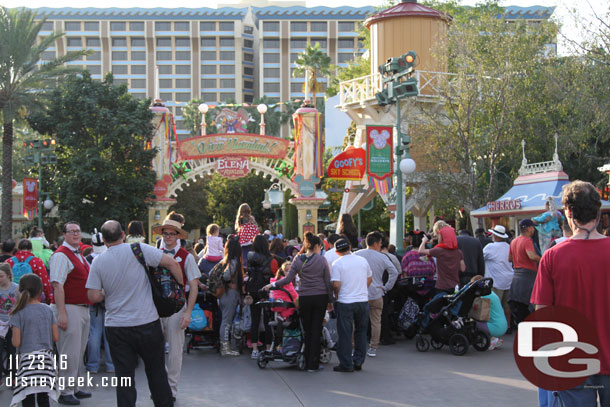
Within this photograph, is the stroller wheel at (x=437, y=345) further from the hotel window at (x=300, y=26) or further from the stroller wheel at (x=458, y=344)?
the hotel window at (x=300, y=26)

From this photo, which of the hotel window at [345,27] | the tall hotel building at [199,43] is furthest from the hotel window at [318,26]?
the hotel window at [345,27]

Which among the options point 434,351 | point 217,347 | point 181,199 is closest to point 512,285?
point 434,351

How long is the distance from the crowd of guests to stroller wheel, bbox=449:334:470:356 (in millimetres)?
535

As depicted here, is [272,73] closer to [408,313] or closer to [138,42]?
[138,42]

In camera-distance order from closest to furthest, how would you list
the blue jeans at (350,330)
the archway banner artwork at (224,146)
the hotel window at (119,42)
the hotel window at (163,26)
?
the blue jeans at (350,330), the archway banner artwork at (224,146), the hotel window at (163,26), the hotel window at (119,42)

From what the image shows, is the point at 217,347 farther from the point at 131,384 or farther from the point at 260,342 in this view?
the point at 131,384

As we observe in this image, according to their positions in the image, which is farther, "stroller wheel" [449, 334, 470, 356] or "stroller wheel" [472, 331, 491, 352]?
"stroller wheel" [472, 331, 491, 352]

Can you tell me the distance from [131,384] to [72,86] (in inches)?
1076

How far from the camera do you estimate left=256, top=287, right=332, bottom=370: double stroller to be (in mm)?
10094

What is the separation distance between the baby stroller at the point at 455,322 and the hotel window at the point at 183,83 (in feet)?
327

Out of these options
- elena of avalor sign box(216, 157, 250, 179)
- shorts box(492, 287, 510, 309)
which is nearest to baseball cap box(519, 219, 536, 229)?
shorts box(492, 287, 510, 309)

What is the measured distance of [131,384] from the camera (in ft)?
20.8

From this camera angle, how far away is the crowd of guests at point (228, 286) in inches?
251

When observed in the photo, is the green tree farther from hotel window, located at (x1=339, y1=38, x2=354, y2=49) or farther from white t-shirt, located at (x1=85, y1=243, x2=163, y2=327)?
hotel window, located at (x1=339, y1=38, x2=354, y2=49)
